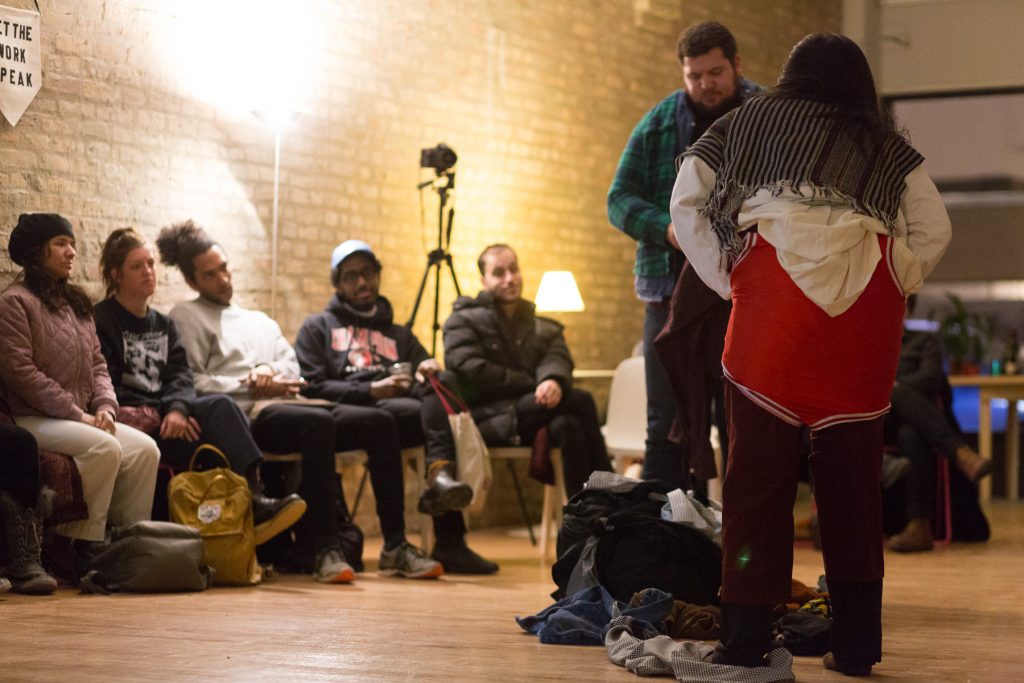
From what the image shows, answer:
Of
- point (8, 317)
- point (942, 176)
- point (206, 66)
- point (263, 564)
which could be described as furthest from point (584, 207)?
point (942, 176)

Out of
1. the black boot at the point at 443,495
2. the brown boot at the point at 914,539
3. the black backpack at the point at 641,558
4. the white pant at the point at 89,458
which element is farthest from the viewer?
the brown boot at the point at 914,539

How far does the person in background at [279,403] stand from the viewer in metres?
5.47

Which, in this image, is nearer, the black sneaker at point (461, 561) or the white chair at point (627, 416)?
the black sneaker at point (461, 561)

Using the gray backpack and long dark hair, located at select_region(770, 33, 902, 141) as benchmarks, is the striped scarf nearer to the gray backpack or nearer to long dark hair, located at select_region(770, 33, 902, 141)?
long dark hair, located at select_region(770, 33, 902, 141)

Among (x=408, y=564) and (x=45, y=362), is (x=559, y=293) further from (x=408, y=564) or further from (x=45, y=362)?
(x=45, y=362)

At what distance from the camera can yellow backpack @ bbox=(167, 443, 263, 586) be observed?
5027mm

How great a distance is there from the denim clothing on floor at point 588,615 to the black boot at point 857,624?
21.4 inches

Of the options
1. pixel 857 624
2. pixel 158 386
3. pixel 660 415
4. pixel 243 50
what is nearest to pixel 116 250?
pixel 158 386

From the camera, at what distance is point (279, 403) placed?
221 inches

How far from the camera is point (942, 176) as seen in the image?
41.8 feet

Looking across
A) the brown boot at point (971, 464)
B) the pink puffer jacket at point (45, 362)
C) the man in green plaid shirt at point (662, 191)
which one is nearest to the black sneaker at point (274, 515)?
the pink puffer jacket at point (45, 362)

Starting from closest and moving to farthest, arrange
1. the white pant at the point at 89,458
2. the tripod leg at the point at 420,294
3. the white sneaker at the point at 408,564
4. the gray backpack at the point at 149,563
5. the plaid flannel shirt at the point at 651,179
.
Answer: the plaid flannel shirt at the point at 651,179
the gray backpack at the point at 149,563
the white pant at the point at 89,458
the white sneaker at the point at 408,564
the tripod leg at the point at 420,294

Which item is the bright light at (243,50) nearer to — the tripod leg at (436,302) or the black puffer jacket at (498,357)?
the tripod leg at (436,302)

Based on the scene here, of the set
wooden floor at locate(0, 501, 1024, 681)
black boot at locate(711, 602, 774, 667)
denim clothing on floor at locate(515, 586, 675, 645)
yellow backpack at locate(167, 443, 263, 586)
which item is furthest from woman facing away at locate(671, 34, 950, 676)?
yellow backpack at locate(167, 443, 263, 586)
